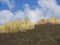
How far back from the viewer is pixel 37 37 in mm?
9031

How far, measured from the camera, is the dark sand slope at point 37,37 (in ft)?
28.1

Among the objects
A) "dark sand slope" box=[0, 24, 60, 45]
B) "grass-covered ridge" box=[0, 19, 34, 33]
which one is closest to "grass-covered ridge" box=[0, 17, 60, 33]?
"grass-covered ridge" box=[0, 19, 34, 33]

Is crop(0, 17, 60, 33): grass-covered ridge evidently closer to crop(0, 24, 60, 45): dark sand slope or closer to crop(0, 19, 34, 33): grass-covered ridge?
crop(0, 19, 34, 33): grass-covered ridge

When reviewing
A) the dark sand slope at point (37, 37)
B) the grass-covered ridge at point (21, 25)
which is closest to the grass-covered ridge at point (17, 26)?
the grass-covered ridge at point (21, 25)

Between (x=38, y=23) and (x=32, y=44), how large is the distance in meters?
2.62

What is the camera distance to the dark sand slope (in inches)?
337

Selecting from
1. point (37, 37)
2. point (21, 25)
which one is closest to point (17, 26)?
point (21, 25)

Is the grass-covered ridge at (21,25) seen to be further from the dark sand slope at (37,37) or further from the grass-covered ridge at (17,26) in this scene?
the dark sand slope at (37,37)

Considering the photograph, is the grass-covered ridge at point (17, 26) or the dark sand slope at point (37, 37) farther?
the grass-covered ridge at point (17, 26)

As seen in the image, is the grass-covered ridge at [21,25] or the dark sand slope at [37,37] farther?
the grass-covered ridge at [21,25]

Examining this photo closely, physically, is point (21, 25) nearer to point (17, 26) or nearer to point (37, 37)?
point (17, 26)

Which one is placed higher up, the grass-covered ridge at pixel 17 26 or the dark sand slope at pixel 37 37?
the grass-covered ridge at pixel 17 26

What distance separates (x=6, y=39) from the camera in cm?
941

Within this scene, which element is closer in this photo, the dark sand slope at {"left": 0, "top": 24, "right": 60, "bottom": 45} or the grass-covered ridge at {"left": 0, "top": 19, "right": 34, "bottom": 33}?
the dark sand slope at {"left": 0, "top": 24, "right": 60, "bottom": 45}
